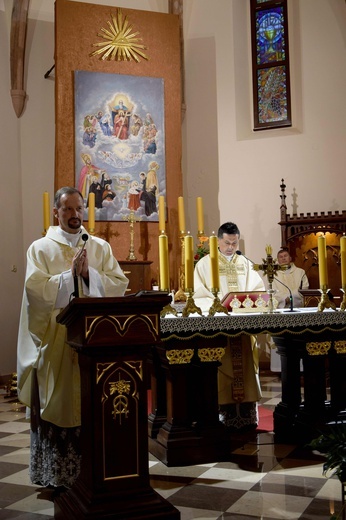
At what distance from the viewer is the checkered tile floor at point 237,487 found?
3672mm

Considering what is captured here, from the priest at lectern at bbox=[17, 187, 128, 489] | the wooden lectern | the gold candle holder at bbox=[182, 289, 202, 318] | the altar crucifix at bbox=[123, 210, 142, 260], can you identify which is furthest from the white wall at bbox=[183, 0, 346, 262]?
the wooden lectern

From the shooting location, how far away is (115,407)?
3.14 metres

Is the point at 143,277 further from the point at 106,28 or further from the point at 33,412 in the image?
the point at 33,412

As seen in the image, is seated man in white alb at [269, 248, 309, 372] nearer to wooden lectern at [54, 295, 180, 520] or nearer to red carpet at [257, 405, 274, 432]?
red carpet at [257, 405, 274, 432]

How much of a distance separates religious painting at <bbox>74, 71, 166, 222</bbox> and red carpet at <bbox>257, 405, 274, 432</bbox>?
3.87 m

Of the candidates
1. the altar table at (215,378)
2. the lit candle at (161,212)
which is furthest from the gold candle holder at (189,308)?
the lit candle at (161,212)

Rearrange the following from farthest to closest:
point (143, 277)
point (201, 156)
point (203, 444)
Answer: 1. point (201, 156)
2. point (143, 277)
3. point (203, 444)

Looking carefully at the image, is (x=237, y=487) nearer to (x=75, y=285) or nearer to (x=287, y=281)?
(x=75, y=285)

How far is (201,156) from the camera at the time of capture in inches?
425

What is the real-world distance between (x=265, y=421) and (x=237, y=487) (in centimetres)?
220

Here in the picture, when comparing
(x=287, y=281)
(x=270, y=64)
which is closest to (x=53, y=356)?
(x=287, y=281)

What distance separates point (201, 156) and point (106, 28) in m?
2.52

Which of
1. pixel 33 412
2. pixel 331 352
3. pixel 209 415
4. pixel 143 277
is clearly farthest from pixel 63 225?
pixel 143 277

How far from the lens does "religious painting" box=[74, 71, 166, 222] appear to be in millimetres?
9578
